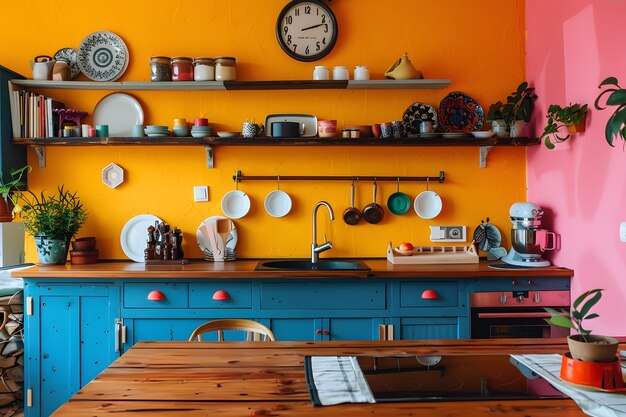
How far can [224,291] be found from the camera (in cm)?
309

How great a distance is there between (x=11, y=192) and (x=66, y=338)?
41.7 inches

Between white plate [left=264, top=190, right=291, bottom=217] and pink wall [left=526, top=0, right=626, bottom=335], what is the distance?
164 cm

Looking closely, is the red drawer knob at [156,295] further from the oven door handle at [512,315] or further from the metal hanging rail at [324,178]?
the oven door handle at [512,315]

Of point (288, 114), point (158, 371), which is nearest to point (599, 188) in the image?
point (288, 114)

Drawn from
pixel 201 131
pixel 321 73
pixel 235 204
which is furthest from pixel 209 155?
pixel 321 73

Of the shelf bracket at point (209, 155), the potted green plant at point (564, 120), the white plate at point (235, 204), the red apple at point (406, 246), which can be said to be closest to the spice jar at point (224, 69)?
the shelf bracket at point (209, 155)

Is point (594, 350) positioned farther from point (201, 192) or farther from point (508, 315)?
point (201, 192)

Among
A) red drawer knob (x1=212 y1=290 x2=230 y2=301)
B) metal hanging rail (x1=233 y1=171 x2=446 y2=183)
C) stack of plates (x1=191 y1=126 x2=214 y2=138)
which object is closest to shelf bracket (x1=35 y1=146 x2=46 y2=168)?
stack of plates (x1=191 y1=126 x2=214 y2=138)

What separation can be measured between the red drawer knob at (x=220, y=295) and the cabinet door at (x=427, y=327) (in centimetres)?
95

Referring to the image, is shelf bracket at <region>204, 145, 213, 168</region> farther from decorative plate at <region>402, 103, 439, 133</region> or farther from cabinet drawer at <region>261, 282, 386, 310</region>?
decorative plate at <region>402, 103, 439, 133</region>

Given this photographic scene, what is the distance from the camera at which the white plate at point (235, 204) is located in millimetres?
3643

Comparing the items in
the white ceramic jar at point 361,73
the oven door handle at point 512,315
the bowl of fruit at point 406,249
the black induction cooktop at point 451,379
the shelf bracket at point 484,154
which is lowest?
the oven door handle at point 512,315

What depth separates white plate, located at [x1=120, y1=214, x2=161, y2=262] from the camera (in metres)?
3.62

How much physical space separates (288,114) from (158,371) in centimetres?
240
